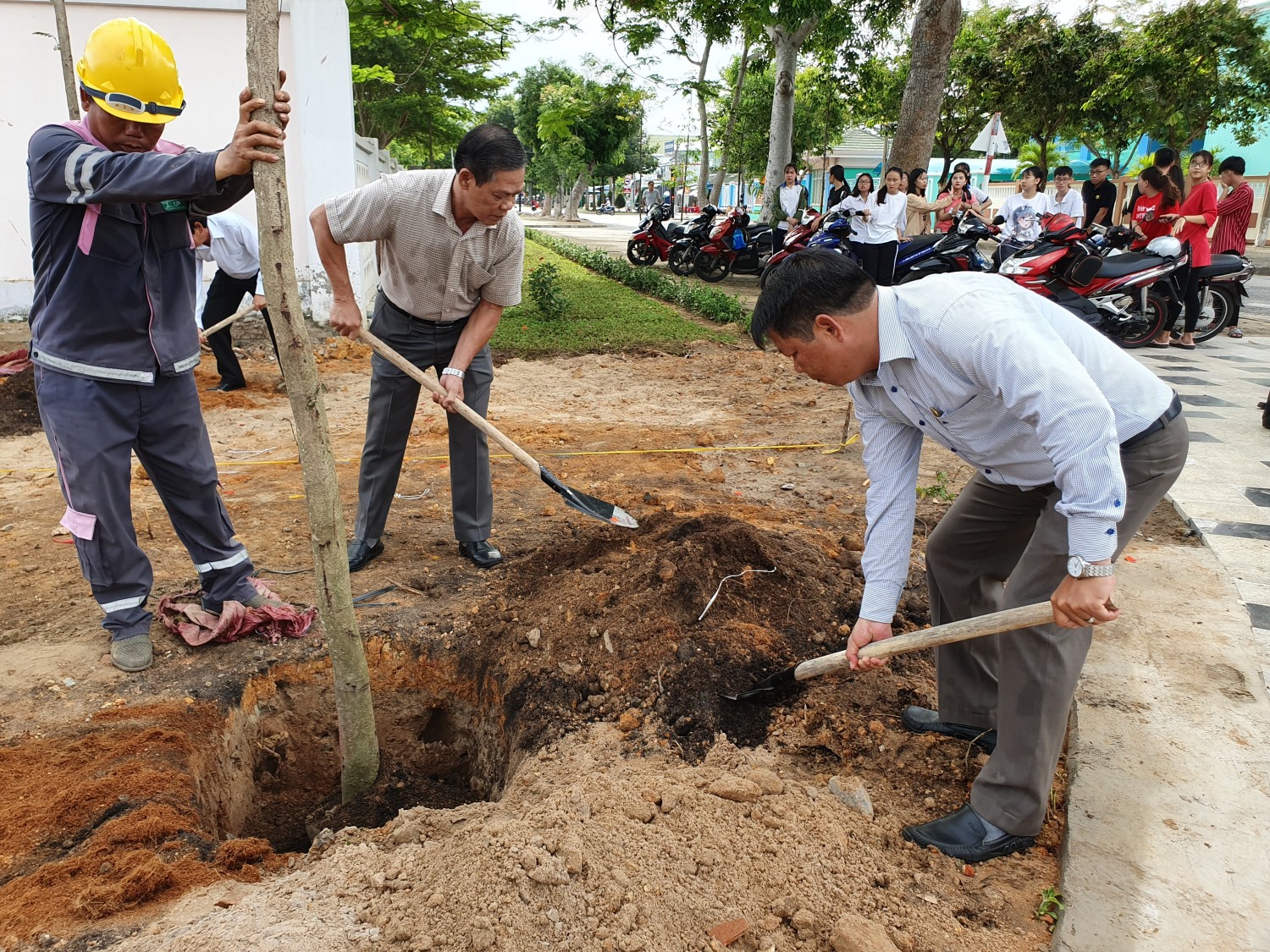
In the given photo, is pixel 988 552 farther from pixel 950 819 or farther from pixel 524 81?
pixel 524 81

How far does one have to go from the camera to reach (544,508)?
176 inches

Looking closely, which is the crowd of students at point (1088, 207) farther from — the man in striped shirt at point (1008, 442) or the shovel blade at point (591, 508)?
the man in striped shirt at point (1008, 442)

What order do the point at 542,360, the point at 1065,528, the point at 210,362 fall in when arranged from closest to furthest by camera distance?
the point at 1065,528 → the point at 210,362 → the point at 542,360

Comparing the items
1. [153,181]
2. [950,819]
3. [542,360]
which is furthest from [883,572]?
[542,360]

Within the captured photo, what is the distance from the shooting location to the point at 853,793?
2357 millimetres

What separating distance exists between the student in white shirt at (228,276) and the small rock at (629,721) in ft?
13.4

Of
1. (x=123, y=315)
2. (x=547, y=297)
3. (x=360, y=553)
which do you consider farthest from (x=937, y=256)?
(x=123, y=315)

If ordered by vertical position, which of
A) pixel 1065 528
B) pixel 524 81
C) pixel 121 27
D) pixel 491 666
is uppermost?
pixel 524 81

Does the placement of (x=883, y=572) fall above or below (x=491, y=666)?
above

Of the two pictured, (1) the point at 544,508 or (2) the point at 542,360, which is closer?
(1) the point at 544,508

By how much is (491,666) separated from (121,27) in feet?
7.47

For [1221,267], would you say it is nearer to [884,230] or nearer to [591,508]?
[884,230]

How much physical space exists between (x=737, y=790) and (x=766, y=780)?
0.36 feet

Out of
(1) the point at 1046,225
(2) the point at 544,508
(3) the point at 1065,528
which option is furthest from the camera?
(1) the point at 1046,225
